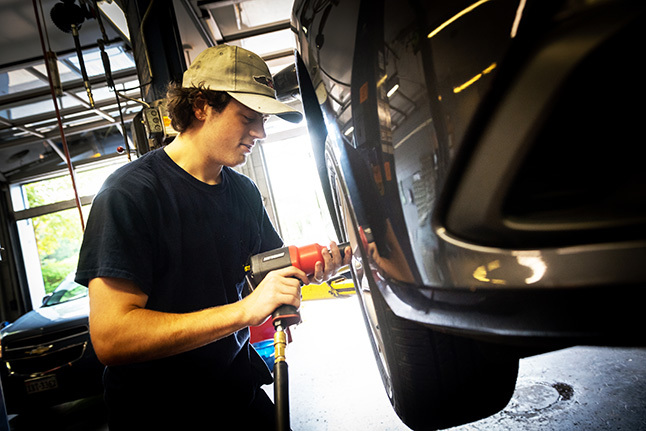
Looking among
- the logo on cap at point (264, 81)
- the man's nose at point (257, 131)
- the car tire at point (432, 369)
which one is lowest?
the car tire at point (432, 369)

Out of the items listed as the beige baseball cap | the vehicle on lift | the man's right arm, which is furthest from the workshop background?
the vehicle on lift

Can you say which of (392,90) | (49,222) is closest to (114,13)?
(392,90)

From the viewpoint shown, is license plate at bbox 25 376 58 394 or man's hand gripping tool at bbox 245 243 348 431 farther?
license plate at bbox 25 376 58 394

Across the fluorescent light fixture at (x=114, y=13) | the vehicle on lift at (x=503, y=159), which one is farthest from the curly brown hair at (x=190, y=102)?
the fluorescent light fixture at (x=114, y=13)

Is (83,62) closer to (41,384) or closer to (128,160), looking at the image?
(128,160)

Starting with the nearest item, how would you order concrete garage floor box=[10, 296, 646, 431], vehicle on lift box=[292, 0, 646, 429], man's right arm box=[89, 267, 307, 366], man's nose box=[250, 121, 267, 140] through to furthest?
vehicle on lift box=[292, 0, 646, 429] → man's right arm box=[89, 267, 307, 366] → man's nose box=[250, 121, 267, 140] → concrete garage floor box=[10, 296, 646, 431]

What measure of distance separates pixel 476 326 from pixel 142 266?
0.89 m

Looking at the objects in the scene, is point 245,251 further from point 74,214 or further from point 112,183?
point 74,214

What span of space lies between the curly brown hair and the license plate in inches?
96.8

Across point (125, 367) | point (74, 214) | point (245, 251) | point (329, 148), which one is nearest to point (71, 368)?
point (125, 367)

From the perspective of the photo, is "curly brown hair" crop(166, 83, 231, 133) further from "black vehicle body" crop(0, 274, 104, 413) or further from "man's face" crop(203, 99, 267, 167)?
"black vehicle body" crop(0, 274, 104, 413)

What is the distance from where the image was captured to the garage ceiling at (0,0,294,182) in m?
3.47

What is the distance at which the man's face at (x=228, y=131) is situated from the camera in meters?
1.31

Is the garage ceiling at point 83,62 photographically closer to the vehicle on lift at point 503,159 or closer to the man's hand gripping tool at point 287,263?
the man's hand gripping tool at point 287,263
